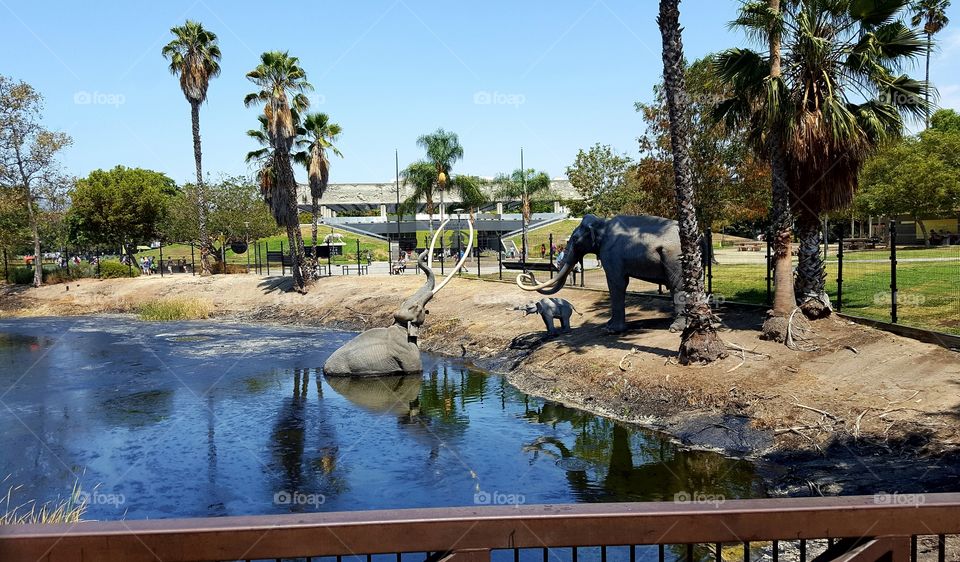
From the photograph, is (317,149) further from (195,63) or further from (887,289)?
(887,289)

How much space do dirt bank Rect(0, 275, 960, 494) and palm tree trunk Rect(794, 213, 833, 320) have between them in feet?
1.45

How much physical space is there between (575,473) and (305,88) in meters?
27.3

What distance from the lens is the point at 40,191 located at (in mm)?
40312

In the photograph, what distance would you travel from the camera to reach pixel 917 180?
4122 cm

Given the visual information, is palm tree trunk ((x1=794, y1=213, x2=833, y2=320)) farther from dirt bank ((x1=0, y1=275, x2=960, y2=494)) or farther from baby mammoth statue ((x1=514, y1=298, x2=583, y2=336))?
baby mammoth statue ((x1=514, y1=298, x2=583, y2=336))

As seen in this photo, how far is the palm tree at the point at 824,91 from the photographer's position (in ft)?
45.4

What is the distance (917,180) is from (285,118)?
107ft

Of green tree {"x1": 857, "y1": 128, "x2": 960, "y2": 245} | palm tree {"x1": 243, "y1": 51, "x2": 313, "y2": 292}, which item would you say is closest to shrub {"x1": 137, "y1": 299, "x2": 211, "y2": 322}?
palm tree {"x1": 243, "y1": 51, "x2": 313, "y2": 292}

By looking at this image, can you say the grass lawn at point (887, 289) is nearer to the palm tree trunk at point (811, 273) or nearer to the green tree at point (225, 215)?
the palm tree trunk at point (811, 273)

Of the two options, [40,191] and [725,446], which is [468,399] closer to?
[725,446]

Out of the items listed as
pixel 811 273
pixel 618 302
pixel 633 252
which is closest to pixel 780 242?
pixel 811 273

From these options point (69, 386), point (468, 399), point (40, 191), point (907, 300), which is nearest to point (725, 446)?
point (468, 399)

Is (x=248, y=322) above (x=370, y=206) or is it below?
below

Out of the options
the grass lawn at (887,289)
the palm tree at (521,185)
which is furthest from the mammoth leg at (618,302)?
the palm tree at (521,185)
